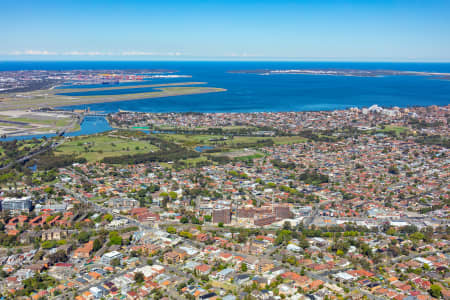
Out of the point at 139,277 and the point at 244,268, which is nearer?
the point at 139,277

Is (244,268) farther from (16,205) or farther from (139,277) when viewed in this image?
(16,205)

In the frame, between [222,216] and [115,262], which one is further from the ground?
[222,216]

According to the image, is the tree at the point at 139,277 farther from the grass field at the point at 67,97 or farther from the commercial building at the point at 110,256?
the grass field at the point at 67,97

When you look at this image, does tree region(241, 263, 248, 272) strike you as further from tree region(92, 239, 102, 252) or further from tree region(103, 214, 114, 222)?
tree region(103, 214, 114, 222)

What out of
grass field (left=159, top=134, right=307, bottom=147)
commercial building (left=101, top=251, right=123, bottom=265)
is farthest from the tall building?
grass field (left=159, top=134, right=307, bottom=147)

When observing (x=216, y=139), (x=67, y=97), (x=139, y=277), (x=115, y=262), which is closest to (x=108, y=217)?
→ (x=115, y=262)

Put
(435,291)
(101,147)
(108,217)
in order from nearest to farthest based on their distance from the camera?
(435,291) < (108,217) < (101,147)
